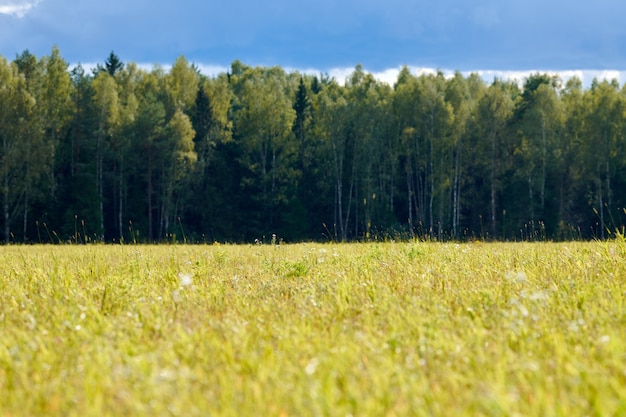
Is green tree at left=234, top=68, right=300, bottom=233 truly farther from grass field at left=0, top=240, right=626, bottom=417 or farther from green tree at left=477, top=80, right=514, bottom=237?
grass field at left=0, top=240, right=626, bottom=417

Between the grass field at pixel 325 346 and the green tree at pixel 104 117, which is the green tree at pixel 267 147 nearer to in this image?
the green tree at pixel 104 117

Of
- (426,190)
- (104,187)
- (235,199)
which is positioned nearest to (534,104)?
(426,190)

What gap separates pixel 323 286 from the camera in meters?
6.95

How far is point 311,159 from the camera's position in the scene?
53062 millimetres

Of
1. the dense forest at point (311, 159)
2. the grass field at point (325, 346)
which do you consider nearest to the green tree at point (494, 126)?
the dense forest at point (311, 159)

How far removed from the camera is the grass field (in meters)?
3.52

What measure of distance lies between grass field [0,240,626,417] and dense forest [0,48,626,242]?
39.5 meters

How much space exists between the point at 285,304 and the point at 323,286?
37.0 inches

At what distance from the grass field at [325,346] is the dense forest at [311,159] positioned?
39.5 meters

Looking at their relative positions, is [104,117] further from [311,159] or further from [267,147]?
[311,159]

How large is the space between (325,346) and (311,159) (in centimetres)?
4883

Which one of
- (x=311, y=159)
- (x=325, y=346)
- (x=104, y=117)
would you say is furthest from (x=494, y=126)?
(x=325, y=346)

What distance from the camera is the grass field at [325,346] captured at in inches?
138

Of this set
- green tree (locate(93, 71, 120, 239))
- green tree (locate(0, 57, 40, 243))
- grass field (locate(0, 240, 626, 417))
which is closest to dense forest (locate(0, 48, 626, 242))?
green tree (locate(93, 71, 120, 239))
